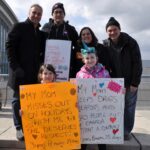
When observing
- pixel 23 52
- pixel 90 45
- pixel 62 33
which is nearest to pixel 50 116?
pixel 23 52

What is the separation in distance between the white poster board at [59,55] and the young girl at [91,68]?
1.35 feet

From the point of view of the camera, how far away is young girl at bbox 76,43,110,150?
15.8 feet

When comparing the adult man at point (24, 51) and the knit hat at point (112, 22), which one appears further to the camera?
the knit hat at point (112, 22)

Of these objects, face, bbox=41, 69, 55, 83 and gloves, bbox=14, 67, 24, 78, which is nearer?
face, bbox=41, 69, 55, 83

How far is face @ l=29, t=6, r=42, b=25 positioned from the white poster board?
0.35m

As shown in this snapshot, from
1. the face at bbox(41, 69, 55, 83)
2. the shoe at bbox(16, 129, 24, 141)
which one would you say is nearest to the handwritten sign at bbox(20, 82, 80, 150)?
the face at bbox(41, 69, 55, 83)

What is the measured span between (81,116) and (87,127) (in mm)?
166

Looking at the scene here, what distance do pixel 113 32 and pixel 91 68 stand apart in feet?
2.38

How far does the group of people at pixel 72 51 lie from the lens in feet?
16.8

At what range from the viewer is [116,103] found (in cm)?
488

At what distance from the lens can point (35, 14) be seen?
5156 millimetres

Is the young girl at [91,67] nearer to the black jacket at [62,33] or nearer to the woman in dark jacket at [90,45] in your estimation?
the woman in dark jacket at [90,45]

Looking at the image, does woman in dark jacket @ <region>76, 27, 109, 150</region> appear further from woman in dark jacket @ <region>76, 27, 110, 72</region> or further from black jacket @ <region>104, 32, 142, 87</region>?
black jacket @ <region>104, 32, 142, 87</region>

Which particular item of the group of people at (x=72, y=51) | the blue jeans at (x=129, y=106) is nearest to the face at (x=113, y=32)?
the group of people at (x=72, y=51)
